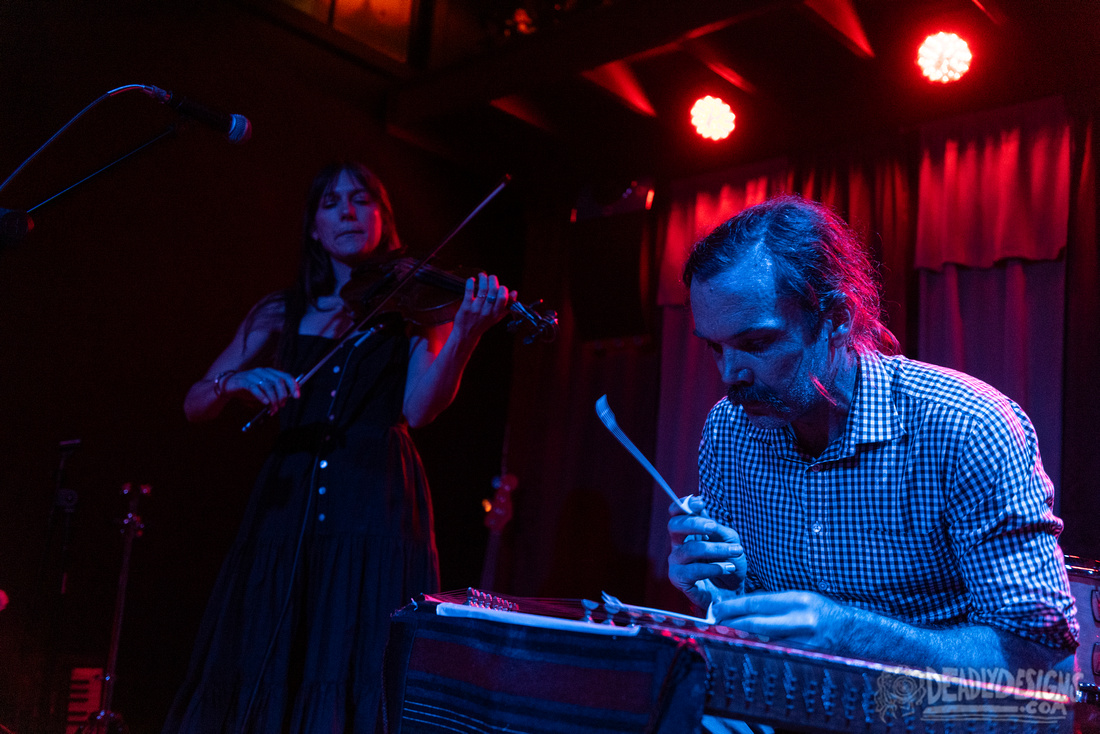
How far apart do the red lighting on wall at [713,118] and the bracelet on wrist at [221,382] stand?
9.02ft

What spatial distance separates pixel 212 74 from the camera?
392 centimetres

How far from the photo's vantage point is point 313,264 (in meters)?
2.67

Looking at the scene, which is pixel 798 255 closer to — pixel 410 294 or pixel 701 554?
pixel 701 554

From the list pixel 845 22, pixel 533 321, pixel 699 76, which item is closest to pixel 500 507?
pixel 533 321

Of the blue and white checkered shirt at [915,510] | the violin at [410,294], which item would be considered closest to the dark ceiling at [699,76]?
the violin at [410,294]

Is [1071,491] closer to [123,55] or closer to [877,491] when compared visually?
[877,491]

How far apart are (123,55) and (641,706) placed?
12.6ft

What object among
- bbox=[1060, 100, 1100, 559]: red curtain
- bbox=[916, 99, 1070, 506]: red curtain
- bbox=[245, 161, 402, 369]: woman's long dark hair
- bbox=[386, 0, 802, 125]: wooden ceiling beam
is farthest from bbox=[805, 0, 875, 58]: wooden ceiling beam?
bbox=[245, 161, 402, 369]: woman's long dark hair

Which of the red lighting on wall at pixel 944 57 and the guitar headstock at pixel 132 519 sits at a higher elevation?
the red lighting on wall at pixel 944 57

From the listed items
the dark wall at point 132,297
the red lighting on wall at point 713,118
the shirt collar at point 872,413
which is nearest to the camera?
the shirt collar at point 872,413

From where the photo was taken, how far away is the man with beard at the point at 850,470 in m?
1.19

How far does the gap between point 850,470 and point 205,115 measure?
63.8 inches

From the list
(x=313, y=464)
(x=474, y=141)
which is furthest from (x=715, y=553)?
(x=474, y=141)

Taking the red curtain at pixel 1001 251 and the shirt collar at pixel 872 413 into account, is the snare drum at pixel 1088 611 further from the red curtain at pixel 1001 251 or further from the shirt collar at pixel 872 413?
the shirt collar at pixel 872 413
